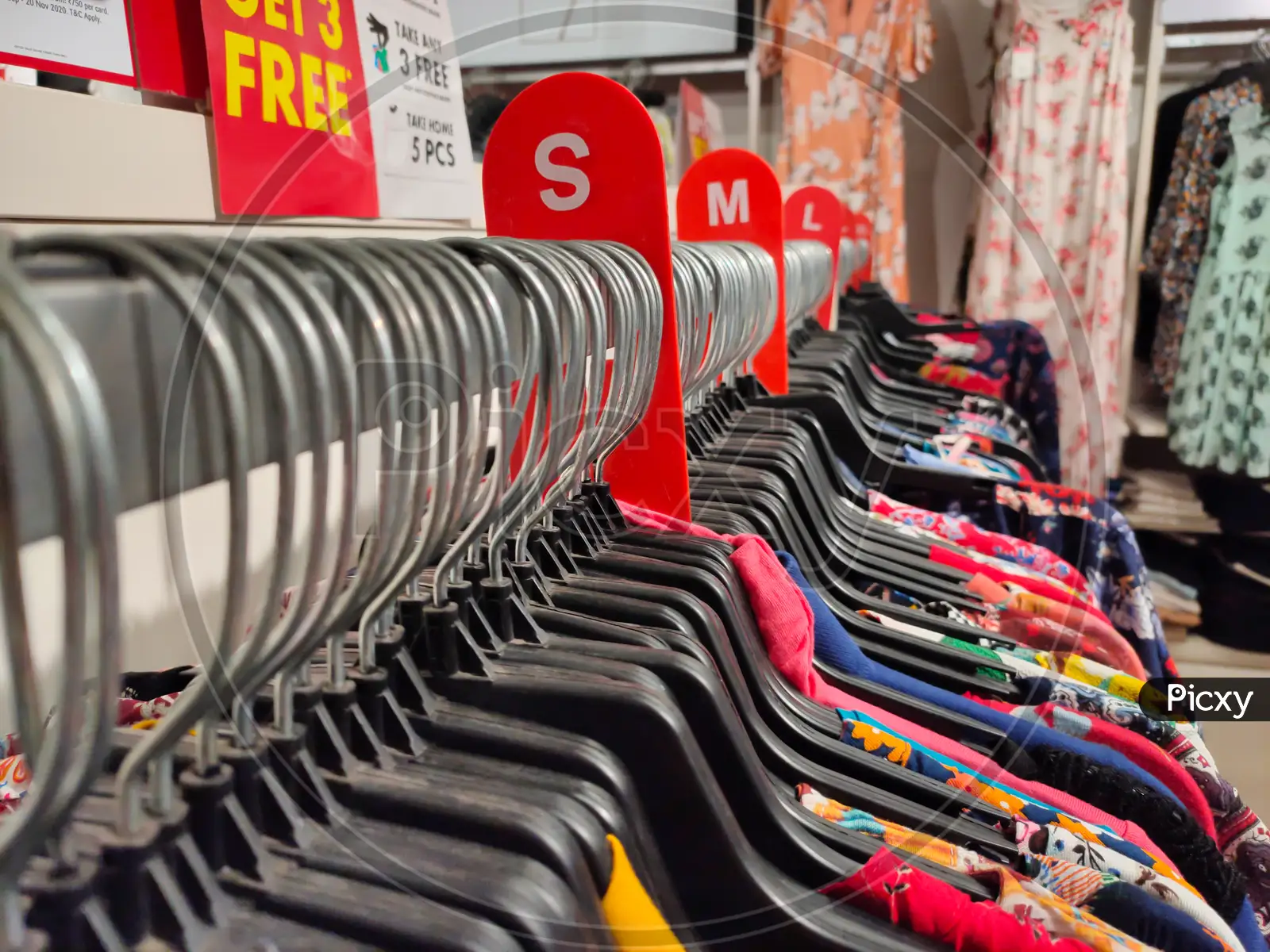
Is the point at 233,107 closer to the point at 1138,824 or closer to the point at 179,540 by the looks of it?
the point at 179,540

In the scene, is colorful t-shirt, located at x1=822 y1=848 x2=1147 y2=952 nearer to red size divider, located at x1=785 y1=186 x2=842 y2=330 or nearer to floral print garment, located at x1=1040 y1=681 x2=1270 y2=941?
floral print garment, located at x1=1040 y1=681 x2=1270 y2=941

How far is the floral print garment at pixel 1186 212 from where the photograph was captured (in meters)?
2.24

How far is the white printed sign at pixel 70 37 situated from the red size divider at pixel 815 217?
1175 millimetres

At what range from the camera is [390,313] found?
31 cm

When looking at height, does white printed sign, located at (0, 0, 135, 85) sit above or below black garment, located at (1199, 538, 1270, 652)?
above

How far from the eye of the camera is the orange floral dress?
8.60 feet

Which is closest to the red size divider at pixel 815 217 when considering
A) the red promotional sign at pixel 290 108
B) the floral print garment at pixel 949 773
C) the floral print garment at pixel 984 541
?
the floral print garment at pixel 984 541

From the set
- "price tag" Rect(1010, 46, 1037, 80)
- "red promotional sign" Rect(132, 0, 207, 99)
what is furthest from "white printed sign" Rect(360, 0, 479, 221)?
"price tag" Rect(1010, 46, 1037, 80)

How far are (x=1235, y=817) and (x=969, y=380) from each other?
44.8 inches

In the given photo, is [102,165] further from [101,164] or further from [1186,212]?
[1186,212]

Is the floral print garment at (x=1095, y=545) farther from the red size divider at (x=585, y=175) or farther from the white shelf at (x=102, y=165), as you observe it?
the white shelf at (x=102, y=165)

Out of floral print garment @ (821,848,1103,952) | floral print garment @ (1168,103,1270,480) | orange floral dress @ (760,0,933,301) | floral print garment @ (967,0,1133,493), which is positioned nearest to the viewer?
floral print garment @ (821,848,1103,952)

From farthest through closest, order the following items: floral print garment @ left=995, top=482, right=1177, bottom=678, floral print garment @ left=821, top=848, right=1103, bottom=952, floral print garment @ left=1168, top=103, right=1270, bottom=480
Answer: floral print garment @ left=1168, top=103, right=1270, bottom=480 < floral print garment @ left=995, top=482, right=1177, bottom=678 < floral print garment @ left=821, top=848, right=1103, bottom=952

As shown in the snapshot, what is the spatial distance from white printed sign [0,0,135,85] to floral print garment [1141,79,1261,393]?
2506mm
